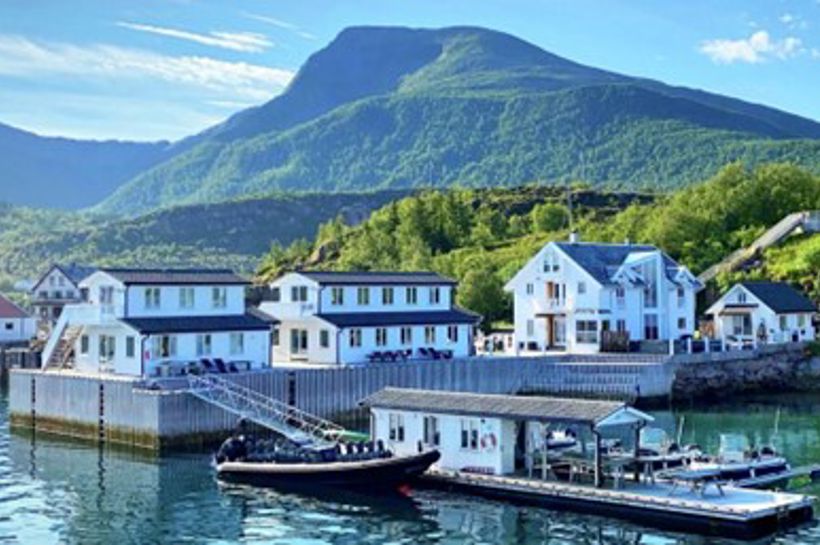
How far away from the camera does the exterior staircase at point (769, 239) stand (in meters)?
111

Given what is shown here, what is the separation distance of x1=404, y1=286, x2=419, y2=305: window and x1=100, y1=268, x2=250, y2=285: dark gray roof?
14015mm

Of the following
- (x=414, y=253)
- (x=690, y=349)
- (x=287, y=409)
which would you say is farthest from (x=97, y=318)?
(x=414, y=253)

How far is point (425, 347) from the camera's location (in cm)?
7506

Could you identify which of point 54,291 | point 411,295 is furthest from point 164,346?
point 54,291

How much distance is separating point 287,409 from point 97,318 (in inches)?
448

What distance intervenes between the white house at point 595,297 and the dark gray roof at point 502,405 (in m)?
39.7

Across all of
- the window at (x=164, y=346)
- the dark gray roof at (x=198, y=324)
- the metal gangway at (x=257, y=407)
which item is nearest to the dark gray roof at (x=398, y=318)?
the dark gray roof at (x=198, y=324)

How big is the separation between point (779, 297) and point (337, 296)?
35.6 metres

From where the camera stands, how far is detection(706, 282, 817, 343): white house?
3327 inches

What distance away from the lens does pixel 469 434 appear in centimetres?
4384

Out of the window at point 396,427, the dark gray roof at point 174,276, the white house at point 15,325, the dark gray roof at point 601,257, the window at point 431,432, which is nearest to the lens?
the window at point 431,432

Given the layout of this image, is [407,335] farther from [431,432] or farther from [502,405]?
[502,405]

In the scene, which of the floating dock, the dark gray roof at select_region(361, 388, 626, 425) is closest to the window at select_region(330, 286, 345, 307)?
the dark gray roof at select_region(361, 388, 626, 425)

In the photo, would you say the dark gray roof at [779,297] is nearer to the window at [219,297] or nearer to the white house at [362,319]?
the white house at [362,319]
